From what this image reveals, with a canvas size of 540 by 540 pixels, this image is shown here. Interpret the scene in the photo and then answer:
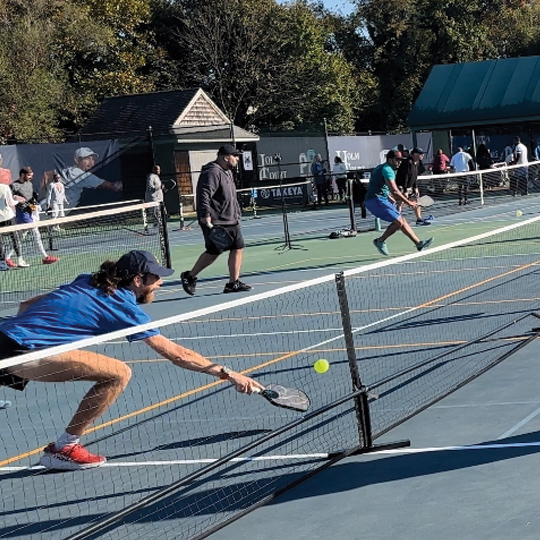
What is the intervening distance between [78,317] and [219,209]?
809cm

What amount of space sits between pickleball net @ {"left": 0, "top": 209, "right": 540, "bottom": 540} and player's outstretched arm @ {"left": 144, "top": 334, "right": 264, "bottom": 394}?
202 mm

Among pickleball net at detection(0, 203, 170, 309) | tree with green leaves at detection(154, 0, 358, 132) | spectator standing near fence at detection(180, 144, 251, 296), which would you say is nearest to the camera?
spectator standing near fence at detection(180, 144, 251, 296)

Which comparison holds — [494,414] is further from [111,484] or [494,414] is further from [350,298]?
[350,298]

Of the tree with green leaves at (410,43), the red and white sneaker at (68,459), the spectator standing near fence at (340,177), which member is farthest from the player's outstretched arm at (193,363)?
the tree with green leaves at (410,43)

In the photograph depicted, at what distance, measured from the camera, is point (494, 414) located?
6.96 meters

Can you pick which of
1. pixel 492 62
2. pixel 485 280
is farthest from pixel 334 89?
pixel 485 280

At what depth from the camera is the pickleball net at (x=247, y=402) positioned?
564cm

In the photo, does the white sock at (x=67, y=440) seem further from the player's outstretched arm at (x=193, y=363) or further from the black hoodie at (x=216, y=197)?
the black hoodie at (x=216, y=197)

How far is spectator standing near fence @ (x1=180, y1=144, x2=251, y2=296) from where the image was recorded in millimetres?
13812

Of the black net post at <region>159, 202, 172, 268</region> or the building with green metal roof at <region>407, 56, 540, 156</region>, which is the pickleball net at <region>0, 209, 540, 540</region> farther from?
the building with green metal roof at <region>407, 56, 540, 156</region>

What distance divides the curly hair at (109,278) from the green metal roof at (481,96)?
32.4 meters

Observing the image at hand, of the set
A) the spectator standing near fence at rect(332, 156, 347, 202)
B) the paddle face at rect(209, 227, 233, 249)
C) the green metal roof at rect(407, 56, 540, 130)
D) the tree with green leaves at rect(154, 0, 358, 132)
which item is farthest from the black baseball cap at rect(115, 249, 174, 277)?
the tree with green leaves at rect(154, 0, 358, 132)

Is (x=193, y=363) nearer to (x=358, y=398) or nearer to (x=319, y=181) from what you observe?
(x=358, y=398)

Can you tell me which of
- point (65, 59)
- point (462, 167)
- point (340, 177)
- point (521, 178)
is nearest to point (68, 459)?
point (521, 178)
